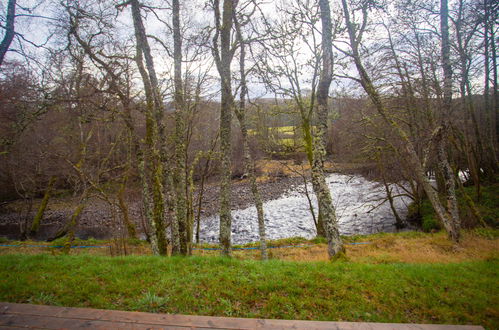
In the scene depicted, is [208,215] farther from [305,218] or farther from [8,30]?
[8,30]

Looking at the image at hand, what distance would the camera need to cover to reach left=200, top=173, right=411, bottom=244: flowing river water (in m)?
17.1

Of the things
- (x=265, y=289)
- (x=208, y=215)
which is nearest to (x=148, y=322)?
(x=265, y=289)

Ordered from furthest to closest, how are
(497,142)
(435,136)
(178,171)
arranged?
(497,142)
(435,136)
(178,171)

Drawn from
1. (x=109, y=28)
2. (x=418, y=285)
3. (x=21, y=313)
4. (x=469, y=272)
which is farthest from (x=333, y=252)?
(x=109, y=28)

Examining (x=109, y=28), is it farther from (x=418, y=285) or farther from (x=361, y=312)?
(x=418, y=285)

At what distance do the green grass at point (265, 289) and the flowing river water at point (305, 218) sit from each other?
10961mm

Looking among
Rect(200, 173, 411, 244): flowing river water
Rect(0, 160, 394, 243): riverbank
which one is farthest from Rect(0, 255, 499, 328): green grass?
Rect(200, 173, 411, 244): flowing river water

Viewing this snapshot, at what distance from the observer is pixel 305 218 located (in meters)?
20.2

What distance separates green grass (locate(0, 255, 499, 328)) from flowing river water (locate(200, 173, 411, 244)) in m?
11.0

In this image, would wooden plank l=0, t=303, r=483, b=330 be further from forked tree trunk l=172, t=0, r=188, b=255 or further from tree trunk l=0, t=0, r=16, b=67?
tree trunk l=0, t=0, r=16, b=67

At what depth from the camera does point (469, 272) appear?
200 inches

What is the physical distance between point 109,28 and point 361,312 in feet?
32.3

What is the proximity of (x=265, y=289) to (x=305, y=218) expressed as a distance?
16.9 meters

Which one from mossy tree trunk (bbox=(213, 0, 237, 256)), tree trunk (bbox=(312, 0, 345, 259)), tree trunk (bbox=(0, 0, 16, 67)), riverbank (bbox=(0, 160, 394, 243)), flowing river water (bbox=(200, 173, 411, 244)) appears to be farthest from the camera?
riverbank (bbox=(0, 160, 394, 243))
